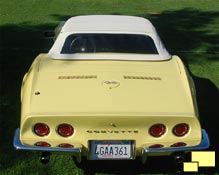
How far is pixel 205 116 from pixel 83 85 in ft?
7.51

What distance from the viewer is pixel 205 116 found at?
5926mm

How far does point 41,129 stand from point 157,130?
1122 millimetres

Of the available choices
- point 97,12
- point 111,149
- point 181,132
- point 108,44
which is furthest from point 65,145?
point 97,12

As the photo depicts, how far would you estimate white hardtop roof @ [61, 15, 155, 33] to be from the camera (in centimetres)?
534

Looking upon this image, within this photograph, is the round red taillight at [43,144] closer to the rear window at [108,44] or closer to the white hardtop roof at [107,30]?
the white hardtop roof at [107,30]

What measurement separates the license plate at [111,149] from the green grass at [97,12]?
69 cm

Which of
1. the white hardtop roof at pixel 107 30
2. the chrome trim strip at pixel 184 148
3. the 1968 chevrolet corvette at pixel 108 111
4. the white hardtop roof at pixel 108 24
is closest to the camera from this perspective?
the 1968 chevrolet corvette at pixel 108 111

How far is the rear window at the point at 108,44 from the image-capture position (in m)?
5.18

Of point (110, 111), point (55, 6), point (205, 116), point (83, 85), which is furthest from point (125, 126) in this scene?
point (55, 6)

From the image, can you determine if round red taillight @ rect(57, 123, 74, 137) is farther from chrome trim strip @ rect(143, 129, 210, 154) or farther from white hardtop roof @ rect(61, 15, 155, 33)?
white hardtop roof @ rect(61, 15, 155, 33)

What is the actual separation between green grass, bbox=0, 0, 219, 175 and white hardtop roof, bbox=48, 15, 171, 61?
48.1 inches

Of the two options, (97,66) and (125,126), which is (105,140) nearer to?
(125,126)

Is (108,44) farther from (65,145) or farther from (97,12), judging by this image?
(97,12)

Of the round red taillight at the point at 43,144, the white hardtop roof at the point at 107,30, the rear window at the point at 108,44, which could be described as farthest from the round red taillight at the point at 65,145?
the rear window at the point at 108,44
